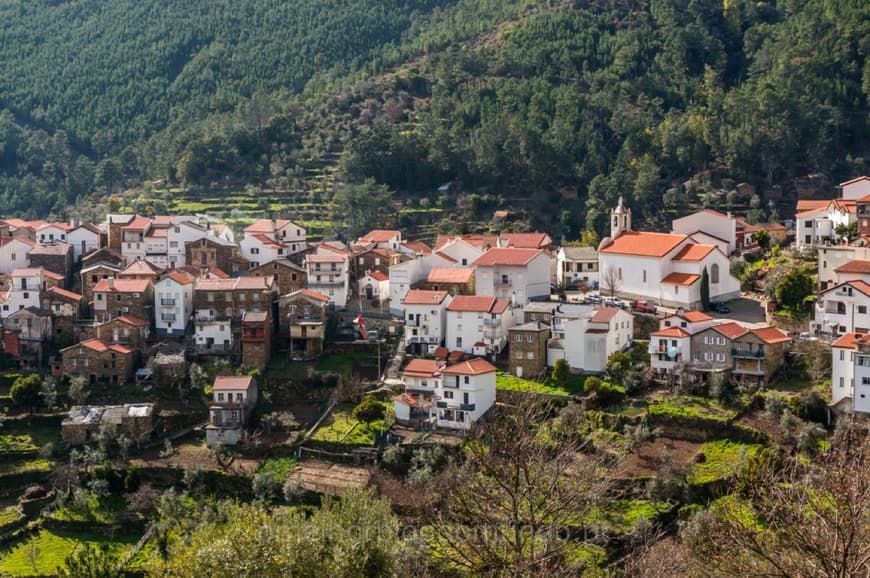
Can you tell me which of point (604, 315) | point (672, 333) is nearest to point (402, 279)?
point (604, 315)

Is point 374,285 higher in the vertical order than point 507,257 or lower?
lower

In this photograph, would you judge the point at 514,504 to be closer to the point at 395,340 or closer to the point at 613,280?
the point at 395,340

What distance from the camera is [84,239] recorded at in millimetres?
53375

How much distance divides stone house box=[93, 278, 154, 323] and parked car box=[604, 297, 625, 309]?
16818 millimetres

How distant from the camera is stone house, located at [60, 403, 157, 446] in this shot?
4012cm

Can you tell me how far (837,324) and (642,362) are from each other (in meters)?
6.16

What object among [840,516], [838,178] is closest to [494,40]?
[838,178]

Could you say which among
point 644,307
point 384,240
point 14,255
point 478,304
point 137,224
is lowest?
point 644,307

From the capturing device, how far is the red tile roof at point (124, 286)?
45891 millimetres

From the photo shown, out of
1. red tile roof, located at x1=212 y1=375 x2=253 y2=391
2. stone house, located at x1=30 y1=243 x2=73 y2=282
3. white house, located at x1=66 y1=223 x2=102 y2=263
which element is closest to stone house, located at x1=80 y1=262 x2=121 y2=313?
stone house, located at x1=30 y1=243 x2=73 y2=282

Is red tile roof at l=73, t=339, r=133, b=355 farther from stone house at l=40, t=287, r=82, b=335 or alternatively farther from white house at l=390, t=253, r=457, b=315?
white house at l=390, t=253, r=457, b=315

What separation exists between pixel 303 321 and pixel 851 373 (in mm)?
18710

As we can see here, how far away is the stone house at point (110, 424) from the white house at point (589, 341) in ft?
43.7

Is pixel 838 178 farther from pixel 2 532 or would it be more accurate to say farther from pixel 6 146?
pixel 6 146
